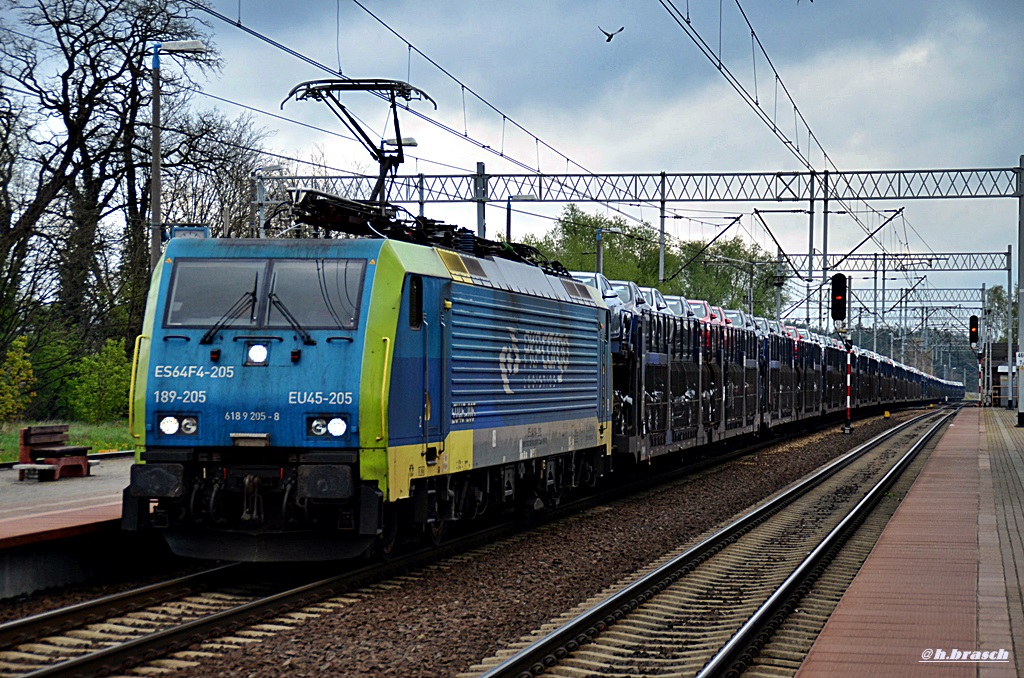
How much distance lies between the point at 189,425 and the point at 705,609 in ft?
15.2

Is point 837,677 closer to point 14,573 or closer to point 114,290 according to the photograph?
point 14,573

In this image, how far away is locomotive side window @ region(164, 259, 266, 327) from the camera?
10875 millimetres

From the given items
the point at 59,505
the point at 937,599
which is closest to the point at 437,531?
the point at 59,505

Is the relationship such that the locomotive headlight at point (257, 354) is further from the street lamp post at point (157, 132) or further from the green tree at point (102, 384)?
the green tree at point (102, 384)

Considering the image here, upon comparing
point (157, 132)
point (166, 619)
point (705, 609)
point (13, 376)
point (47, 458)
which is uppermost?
point (157, 132)

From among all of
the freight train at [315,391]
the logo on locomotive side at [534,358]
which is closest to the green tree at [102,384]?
the logo on locomotive side at [534,358]

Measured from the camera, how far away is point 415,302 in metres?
11.1

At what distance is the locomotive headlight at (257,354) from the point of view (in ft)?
34.9

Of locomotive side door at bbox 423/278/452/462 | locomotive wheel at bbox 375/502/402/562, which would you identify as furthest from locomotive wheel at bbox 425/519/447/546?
locomotive side door at bbox 423/278/452/462

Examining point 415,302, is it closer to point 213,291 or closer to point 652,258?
point 213,291

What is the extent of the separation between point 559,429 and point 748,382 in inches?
626

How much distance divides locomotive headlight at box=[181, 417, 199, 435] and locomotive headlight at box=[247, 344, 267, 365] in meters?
0.69

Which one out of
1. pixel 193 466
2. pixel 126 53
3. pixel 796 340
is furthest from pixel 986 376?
pixel 193 466

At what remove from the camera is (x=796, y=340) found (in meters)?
39.5
